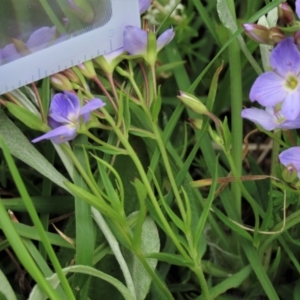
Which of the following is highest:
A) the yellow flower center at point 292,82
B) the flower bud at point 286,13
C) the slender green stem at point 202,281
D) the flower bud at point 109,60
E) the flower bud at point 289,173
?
the flower bud at point 109,60

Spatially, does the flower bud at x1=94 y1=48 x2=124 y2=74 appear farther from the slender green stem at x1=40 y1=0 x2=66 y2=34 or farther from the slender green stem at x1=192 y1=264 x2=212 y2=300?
the slender green stem at x1=192 y1=264 x2=212 y2=300

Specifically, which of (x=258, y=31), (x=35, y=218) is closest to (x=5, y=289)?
(x=35, y=218)

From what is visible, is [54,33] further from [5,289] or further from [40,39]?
[5,289]

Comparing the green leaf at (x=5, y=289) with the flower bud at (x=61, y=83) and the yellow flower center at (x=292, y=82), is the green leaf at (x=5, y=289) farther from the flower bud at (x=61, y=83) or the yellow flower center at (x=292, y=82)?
the yellow flower center at (x=292, y=82)

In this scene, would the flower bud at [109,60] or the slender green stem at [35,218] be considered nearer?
the slender green stem at [35,218]

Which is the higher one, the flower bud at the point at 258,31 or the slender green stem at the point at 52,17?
the slender green stem at the point at 52,17

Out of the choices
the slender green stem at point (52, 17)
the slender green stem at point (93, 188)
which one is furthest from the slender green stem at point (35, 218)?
the slender green stem at point (52, 17)

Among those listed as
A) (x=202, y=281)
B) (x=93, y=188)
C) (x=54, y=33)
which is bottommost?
(x=202, y=281)

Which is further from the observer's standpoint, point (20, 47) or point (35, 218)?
point (20, 47)
